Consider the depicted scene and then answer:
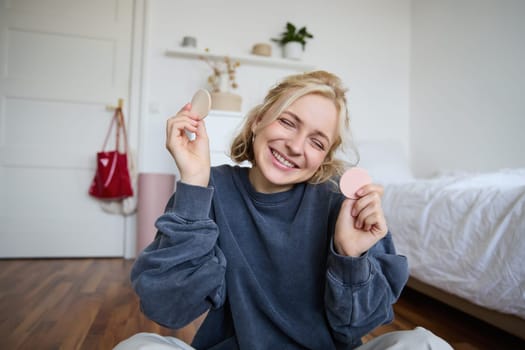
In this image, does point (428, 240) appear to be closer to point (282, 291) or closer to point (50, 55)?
point (282, 291)

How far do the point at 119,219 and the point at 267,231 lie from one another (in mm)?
2294

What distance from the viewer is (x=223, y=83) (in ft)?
9.52

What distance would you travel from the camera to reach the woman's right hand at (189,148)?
0.75 m

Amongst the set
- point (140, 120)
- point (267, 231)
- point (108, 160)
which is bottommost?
point (267, 231)

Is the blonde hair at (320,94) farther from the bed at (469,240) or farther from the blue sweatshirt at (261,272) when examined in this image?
the bed at (469,240)

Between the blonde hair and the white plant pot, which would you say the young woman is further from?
the white plant pot

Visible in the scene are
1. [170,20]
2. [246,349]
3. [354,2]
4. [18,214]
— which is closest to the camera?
[246,349]

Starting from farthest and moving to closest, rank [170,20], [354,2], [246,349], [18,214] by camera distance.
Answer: [354,2] → [170,20] → [18,214] → [246,349]

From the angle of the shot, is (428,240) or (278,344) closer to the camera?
(278,344)

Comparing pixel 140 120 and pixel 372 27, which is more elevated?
pixel 372 27

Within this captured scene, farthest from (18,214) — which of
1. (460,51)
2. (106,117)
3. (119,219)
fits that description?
(460,51)

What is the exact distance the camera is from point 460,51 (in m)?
2.94

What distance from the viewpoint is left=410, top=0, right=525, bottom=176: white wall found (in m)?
2.49

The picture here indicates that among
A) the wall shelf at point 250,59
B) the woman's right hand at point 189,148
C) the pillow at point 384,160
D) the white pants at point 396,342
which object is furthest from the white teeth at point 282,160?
the wall shelf at point 250,59
